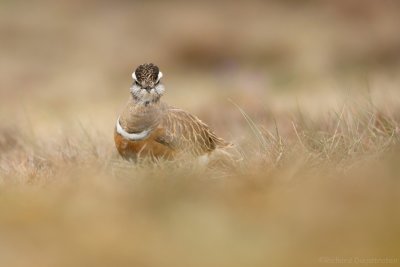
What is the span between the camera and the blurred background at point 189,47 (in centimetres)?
1540

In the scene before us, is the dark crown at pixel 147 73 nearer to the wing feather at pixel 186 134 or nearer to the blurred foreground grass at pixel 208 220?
the wing feather at pixel 186 134

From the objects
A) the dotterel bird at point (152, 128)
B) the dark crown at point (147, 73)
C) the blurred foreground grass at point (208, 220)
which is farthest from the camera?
the dark crown at point (147, 73)

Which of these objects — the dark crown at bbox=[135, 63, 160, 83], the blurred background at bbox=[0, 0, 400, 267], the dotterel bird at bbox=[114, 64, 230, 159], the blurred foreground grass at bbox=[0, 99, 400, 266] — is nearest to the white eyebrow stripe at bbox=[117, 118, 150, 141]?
the dotterel bird at bbox=[114, 64, 230, 159]

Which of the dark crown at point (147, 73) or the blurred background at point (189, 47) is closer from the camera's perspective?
the dark crown at point (147, 73)

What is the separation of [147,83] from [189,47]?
43.0 feet

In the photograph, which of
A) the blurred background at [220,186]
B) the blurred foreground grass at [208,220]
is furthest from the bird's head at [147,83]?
the blurred foreground grass at [208,220]

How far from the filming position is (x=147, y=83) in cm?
539

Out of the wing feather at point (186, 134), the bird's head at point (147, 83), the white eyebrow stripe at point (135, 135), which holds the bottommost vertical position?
the white eyebrow stripe at point (135, 135)

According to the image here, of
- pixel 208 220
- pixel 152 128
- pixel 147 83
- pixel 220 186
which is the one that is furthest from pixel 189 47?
pixel 208 220

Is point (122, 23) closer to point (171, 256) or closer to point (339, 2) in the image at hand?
point (339, 2)

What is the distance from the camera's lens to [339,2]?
20.0 metres

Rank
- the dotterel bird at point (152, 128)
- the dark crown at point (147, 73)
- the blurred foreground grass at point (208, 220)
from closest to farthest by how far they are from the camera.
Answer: the blurred foreground grass at point (208, 220), the dotterel bird at point (152, 128), the dark crown at point (147, 73)

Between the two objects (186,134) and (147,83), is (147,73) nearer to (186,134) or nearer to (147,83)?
(147,83)

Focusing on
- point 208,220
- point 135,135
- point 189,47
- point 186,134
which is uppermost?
point 189,47
